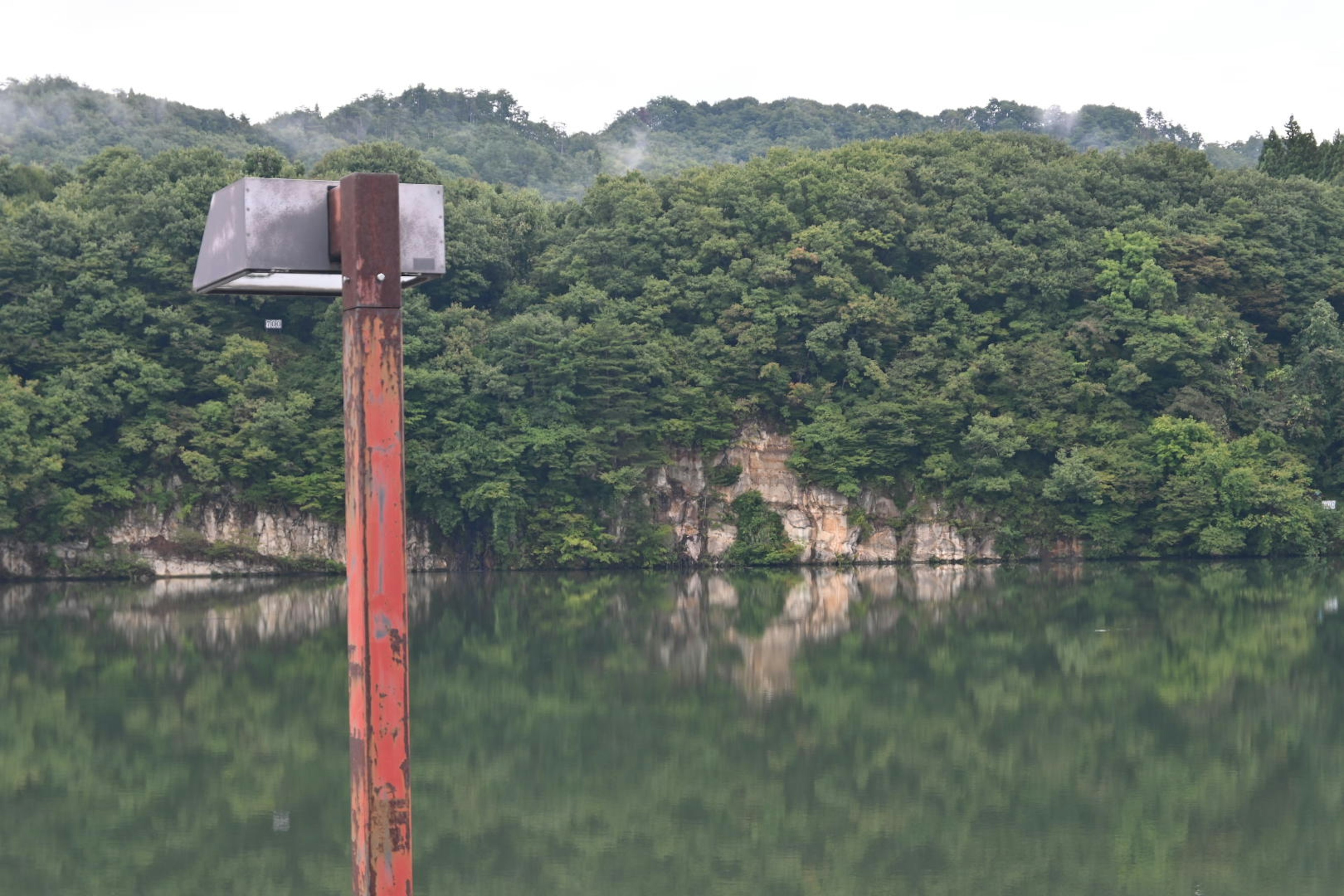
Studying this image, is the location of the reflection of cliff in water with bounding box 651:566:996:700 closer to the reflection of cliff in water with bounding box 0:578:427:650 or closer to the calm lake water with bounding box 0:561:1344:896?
the calm lake water with bounding box 0:561:1344:896

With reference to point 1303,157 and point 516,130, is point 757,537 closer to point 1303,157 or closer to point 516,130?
point 1303,157

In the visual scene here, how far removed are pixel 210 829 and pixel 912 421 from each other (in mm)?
28739

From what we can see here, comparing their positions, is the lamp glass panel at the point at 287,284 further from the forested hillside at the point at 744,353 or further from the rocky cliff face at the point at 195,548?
the rocky cliff face at the point at 195,548

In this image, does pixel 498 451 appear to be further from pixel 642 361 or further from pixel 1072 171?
pixel 1072 171

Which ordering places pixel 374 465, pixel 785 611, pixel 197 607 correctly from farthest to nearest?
pixel 197 607, pixel 785 611, pixel 374 465

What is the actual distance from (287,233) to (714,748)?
13566 mm

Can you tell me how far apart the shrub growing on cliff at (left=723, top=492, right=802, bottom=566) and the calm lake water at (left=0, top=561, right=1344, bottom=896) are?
31.9 ft

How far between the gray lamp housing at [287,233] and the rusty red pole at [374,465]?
88 millimetres

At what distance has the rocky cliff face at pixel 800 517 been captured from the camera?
135 feet

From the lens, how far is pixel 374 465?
5.21m

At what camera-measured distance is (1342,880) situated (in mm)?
12375

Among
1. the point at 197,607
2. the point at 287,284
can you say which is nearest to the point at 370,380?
the point at 287,284

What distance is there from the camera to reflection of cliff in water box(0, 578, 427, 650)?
27.2 meters

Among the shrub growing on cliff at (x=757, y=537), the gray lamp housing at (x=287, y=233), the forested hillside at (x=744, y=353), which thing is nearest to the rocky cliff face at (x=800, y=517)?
the shrub growing on cliff at (x=757, y=537)
